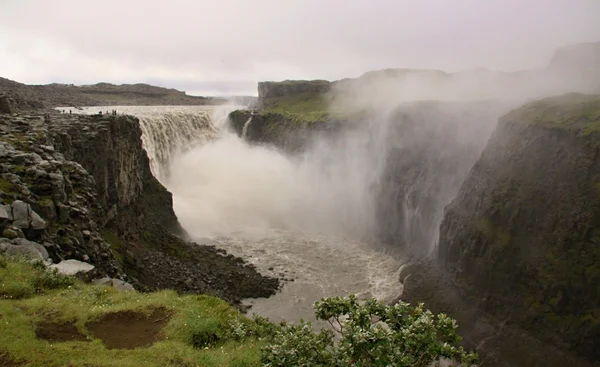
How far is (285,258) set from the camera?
46438 mm

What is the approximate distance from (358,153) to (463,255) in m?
27.8

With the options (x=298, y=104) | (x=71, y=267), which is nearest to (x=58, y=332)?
(x=71, y=267)

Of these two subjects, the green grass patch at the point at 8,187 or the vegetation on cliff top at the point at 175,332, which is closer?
the vegetation on cliff top at the point at 175,332

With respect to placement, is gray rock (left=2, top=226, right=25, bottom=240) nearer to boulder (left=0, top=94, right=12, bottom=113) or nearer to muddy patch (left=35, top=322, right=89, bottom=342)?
muddy patch (left=35, top=322, right=89, bottom=342)

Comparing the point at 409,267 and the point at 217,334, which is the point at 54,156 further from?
the point at 409,267

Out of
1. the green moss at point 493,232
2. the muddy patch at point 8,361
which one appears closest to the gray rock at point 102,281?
the muddy patch at point 8,361

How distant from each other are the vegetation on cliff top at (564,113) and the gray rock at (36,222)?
111 ft

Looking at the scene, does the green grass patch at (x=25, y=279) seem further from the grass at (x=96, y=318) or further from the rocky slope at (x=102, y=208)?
the rocky slope at (x=102, y=208)

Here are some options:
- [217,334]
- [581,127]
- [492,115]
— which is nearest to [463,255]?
[581,127]

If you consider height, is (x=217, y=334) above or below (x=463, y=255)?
above

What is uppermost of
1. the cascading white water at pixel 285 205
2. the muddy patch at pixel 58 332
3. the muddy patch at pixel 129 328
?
the muddy patch at pixel 58 332

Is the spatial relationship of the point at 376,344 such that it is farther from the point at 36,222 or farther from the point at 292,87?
the point at 292,87

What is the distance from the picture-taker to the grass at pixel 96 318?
11.9 meters

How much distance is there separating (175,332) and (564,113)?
109 feet
